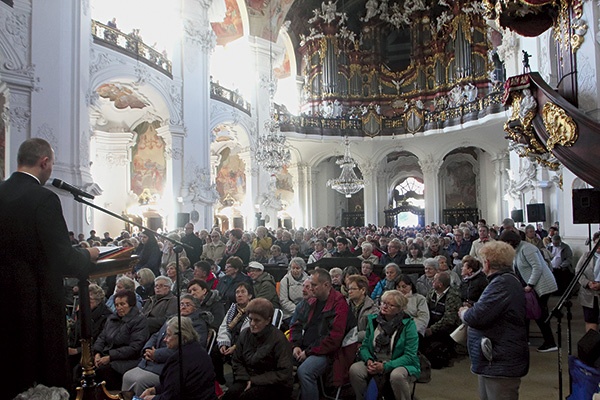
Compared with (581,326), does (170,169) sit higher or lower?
higher

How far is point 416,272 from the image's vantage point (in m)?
6.91

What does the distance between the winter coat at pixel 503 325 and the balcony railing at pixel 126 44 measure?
11.7m

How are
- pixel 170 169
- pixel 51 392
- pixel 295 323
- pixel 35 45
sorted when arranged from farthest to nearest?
pixel 170 169 → pixel 35 45 → pixel 295 323 → pixel 51 392

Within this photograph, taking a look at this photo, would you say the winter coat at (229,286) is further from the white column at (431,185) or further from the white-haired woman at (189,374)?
the white column at (431,185)

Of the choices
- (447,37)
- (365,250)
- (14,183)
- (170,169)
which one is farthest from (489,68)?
(14,183)

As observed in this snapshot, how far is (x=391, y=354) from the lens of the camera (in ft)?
13.0

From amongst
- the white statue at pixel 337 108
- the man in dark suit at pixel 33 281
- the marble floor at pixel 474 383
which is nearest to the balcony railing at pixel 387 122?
the white statue at pixel 337 108

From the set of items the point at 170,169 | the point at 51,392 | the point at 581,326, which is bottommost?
the point at 581,326

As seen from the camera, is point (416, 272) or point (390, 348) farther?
point (416, 272)

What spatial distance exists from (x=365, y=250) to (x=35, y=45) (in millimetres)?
7927

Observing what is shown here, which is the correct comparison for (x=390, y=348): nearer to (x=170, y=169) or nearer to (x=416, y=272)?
(x=416, y=272)

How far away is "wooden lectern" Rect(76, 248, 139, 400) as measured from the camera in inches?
94.5

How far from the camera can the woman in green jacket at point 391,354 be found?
385 centimetres

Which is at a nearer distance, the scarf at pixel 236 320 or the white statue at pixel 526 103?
the scarf at pixel 236 320
